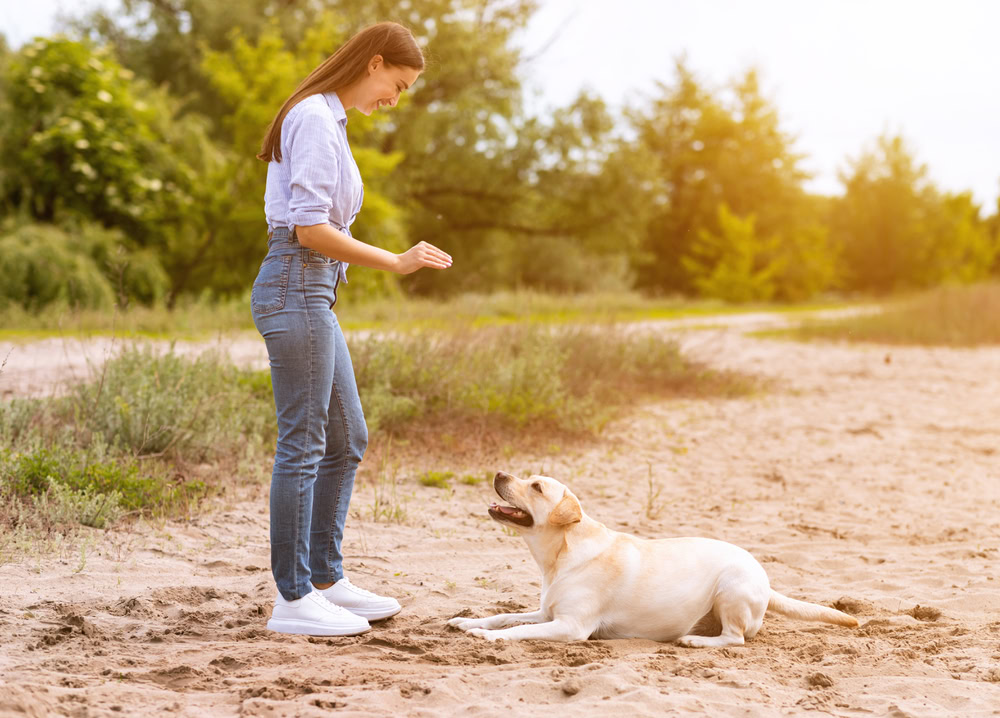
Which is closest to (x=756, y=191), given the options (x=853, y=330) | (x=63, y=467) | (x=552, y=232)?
(x=552, y=232)

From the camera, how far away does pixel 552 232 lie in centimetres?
3212

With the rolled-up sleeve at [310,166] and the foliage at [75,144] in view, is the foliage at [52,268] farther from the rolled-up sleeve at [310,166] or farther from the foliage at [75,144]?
the rolled-up sleeve at [310,166]

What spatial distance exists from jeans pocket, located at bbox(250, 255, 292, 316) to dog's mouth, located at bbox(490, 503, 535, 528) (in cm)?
124

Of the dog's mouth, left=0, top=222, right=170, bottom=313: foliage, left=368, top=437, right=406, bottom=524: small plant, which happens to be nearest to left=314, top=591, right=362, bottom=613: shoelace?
the dog's mouth

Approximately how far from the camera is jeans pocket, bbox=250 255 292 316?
12.0ft

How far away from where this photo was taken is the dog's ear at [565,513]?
4102 millimetres

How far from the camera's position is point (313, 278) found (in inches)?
146

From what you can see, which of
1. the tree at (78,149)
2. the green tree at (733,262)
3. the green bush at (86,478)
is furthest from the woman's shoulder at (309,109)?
the green tree at (733,262)

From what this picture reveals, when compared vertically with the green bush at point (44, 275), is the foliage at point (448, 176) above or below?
above

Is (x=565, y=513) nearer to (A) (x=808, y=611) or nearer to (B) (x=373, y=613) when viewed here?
(B) (x=373, y=613)

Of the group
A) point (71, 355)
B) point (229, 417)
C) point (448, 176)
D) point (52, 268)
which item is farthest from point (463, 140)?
point (229, 417)

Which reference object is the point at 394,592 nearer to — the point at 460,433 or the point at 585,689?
the point at 585,689

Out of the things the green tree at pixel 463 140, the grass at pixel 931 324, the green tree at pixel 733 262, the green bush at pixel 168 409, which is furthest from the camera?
the green tree at pixel 733 262

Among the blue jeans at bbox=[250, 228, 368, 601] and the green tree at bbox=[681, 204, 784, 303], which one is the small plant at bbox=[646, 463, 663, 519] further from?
the green tree at bbox=[681, 204, 784, 303]
